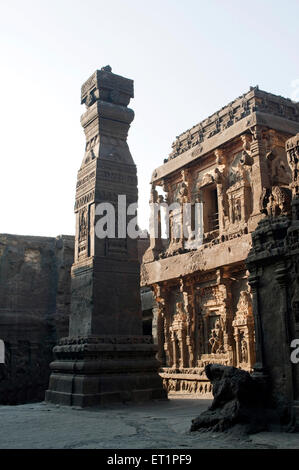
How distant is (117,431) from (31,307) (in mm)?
13348

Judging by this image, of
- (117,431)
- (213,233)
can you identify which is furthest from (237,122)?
(117,431)

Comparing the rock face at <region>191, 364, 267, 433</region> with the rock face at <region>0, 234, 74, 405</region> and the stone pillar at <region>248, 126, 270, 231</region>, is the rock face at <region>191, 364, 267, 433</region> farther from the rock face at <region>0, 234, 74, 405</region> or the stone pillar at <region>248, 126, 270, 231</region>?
the rock face at <region>0, 234, 74, 405</region>

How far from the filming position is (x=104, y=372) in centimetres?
760

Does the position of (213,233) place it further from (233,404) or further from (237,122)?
(233,404)

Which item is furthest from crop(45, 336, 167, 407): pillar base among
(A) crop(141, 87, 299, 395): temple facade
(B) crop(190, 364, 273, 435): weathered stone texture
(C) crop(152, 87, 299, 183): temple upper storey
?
(C) crop(152, 87, 299, 183): temple upper storey

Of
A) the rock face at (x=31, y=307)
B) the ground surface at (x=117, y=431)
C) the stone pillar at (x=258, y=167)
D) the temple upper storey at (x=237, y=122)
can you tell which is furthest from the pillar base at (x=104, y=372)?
the rock face at (x=31, y=307)

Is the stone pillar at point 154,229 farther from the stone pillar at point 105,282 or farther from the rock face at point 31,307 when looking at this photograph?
the stone pillar at point 105,282

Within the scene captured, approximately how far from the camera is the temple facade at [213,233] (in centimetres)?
1191

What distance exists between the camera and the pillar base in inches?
293

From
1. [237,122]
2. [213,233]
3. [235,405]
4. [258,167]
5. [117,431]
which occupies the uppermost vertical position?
[237,122]

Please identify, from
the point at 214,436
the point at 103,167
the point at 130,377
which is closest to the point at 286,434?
the point at 214,436

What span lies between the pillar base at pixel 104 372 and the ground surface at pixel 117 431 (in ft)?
0.98

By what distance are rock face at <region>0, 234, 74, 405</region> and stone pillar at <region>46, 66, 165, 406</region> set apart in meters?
9.02
